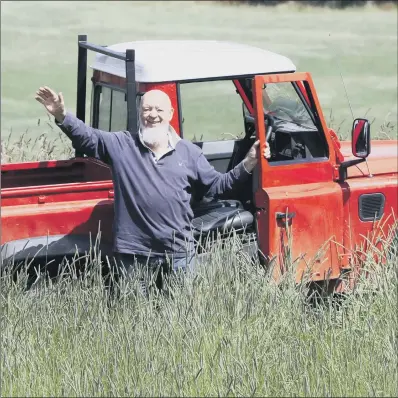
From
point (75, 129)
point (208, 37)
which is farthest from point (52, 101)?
point (208, 37)

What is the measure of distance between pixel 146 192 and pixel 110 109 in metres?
1.41

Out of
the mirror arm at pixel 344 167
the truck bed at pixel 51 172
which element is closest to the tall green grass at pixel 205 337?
the mirror arm at pixel 344 167

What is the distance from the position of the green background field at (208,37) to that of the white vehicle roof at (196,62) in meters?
12.4

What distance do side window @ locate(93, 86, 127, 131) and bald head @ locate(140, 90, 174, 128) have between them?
83 centimetres

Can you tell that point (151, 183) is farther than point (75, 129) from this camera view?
Yes

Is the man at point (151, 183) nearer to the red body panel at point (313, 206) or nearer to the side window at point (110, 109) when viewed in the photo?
the red body panel at point (313, 206)

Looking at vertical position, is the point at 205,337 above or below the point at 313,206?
below

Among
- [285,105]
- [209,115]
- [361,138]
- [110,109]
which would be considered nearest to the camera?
[361,138]

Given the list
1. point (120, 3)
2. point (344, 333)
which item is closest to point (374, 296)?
point (344, 333)

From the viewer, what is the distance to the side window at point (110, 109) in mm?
7625

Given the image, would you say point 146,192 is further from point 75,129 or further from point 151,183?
point 75,129

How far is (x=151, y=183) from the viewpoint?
6.61 m

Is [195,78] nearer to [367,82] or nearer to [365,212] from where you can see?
[365,212]

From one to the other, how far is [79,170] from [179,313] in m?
2.40
